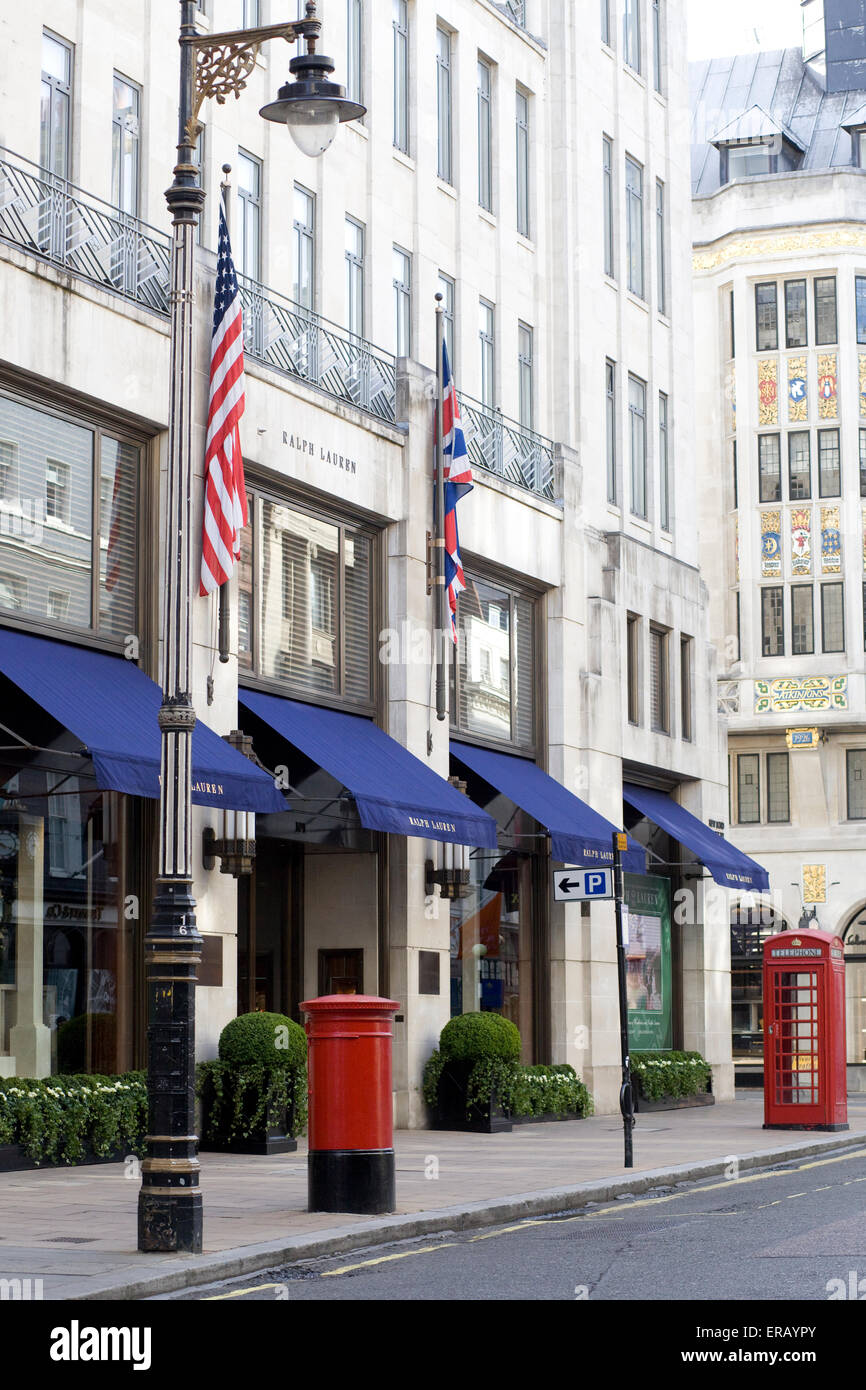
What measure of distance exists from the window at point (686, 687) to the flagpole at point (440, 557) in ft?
33.9

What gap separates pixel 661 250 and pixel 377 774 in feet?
58.1

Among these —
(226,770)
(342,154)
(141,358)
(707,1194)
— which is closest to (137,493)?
(141,358)

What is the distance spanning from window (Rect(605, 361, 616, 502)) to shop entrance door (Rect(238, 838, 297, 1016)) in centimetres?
1100

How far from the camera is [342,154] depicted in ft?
85.5

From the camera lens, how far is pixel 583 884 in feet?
64.8

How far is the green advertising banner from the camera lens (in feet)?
104

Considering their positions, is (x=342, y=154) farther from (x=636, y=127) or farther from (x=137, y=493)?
(x=636, y=127)

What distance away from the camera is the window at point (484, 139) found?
3011 centimetres

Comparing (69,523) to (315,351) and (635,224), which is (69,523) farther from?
(635,224)

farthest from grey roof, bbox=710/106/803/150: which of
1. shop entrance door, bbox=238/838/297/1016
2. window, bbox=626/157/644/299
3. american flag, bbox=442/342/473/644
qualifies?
shop entrance door, bbox=238/838/297/1016

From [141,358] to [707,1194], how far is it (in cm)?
1014

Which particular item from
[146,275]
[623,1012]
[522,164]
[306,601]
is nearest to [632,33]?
[522,164]

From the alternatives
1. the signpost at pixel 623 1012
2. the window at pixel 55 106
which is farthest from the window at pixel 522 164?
the signpost at pixel 623 1012

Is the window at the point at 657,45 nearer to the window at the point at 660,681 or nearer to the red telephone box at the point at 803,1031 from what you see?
the window at the point at 660,681
